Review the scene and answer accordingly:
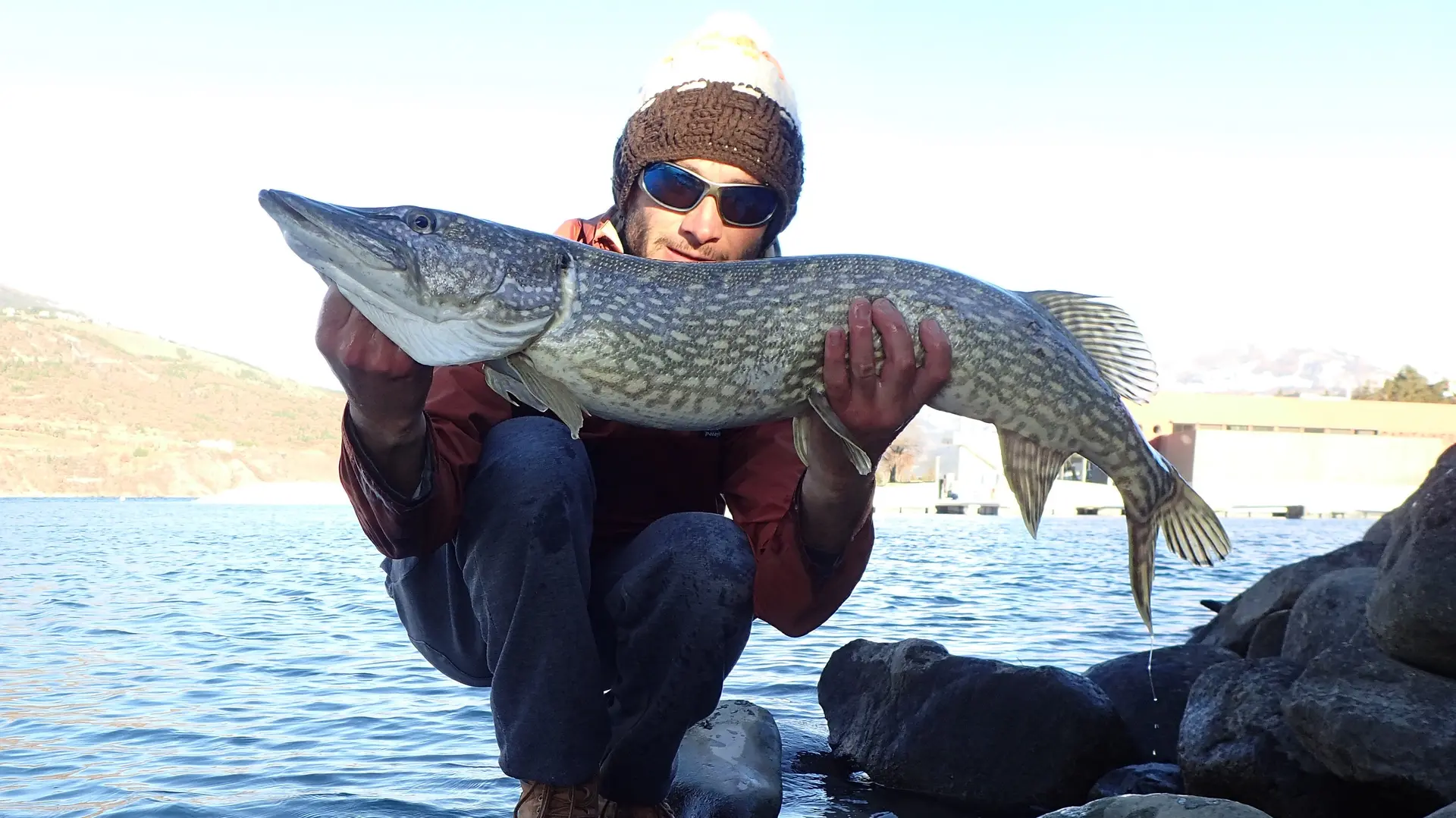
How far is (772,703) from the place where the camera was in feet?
26.2

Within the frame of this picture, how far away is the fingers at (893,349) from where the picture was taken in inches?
114

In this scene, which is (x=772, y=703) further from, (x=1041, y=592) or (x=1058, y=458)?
(x=1041, y=592)

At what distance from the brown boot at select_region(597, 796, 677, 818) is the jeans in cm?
2

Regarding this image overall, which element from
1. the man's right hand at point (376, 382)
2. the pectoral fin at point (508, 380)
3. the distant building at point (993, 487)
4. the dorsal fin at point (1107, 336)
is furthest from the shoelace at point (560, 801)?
the distant building at point (993, 487)

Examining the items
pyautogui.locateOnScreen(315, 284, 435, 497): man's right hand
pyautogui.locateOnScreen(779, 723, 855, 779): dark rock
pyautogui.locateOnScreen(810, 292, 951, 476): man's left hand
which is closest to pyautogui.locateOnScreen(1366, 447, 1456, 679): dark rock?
pyautogui.locateOnScreen(779, 723, 855, 779): dark rock

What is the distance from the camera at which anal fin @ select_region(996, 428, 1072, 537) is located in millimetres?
3273

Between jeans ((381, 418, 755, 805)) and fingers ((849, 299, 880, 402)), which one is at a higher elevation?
fingers ((849, 299, 880, 402))

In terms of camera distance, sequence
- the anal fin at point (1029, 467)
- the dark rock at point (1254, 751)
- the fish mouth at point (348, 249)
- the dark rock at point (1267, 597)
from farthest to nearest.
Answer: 1. the dark rock at point (1267, 597)
2. the dark rock at point (1254, 751)
3. the anal fin at point (1029, 467)
4. the fish mouth at point (348, 249)

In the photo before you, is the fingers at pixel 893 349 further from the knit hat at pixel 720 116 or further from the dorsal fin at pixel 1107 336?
the knit hat at pixel 720 116

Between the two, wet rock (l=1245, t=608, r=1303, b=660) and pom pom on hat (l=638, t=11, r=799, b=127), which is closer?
pom pom on hat (l=638, t=11, r=799, b=127)

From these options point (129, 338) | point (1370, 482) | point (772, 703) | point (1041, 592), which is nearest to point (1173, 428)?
point (1370, 482)

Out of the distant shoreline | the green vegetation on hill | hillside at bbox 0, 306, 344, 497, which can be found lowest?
the distant shoreline

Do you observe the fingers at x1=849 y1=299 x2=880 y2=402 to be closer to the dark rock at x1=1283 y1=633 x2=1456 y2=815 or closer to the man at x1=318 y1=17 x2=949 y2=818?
the man at x1=318 y1=17 x2=949 y2=818

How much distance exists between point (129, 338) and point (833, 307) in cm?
15206
